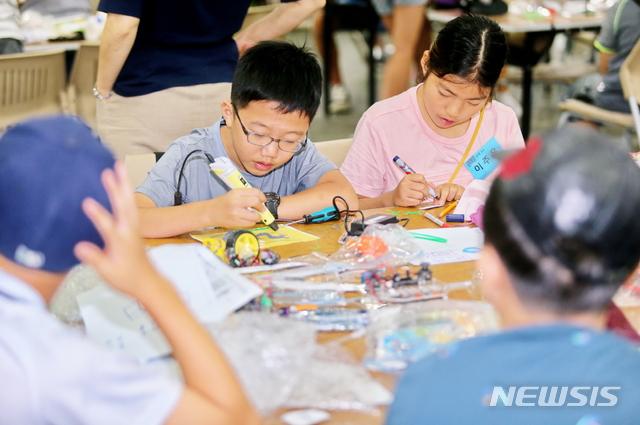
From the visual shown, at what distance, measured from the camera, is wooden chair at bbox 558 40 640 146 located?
3393mm

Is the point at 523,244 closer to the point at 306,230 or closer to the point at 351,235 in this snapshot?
the point at 351,235

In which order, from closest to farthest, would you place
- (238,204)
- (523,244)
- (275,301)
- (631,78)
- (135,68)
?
(523,244) < (275,301) < (238,204) < (135,68) < (631,78)

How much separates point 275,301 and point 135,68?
1.42 meters

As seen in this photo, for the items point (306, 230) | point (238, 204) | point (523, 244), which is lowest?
point (306, 230)

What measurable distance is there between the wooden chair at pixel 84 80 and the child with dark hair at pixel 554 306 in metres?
3.11

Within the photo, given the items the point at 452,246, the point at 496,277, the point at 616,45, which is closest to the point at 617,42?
the point at 616,45

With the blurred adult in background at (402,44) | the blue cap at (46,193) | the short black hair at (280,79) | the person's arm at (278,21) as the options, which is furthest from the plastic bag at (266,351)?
the blurred adult in background at (402,44)

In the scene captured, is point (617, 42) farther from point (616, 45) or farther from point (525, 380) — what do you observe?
point (525, 380)

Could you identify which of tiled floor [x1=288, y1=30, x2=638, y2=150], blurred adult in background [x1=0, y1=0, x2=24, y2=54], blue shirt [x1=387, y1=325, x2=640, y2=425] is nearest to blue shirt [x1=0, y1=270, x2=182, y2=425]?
blue shirt [x1=387, y1=325, x2=640, y2=425]

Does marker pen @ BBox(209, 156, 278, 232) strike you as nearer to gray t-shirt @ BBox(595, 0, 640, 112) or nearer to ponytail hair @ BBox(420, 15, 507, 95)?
ponytail hair @ BBox(420, 15, 507, 95)

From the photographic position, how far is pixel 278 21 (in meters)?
2.68

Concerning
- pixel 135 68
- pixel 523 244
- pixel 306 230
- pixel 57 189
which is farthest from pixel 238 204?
pixel 135 68

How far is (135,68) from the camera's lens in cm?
235

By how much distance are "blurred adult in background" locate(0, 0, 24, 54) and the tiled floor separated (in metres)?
1.77
